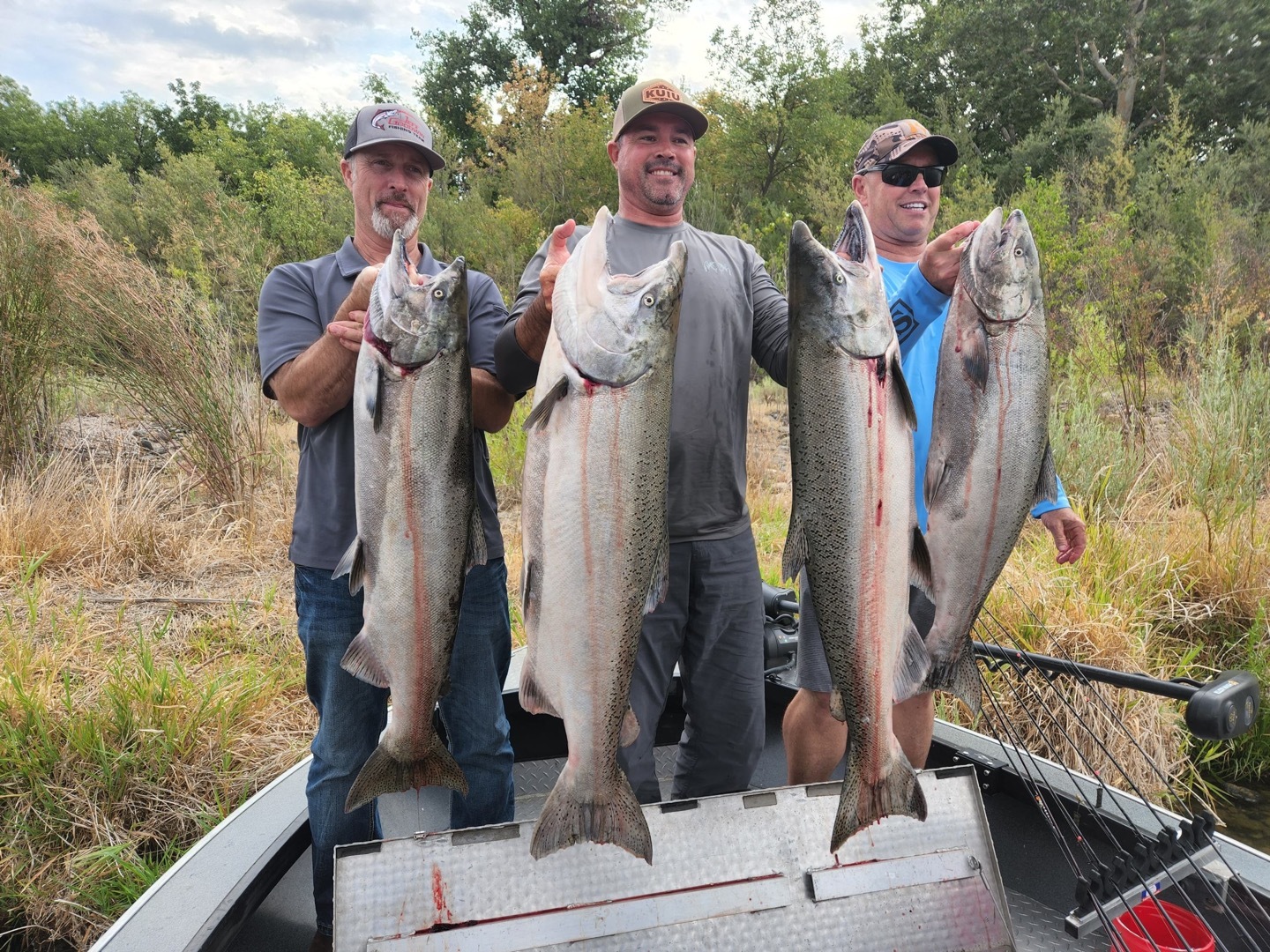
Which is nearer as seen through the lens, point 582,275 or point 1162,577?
point 582,275

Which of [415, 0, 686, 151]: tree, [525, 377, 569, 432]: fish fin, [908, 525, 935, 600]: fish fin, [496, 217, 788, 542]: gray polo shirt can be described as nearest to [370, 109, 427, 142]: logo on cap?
[496, 217, 788, 542]: gray polo shirt

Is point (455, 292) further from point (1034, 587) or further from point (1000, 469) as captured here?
point (1034, 587)

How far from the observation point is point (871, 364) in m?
1.90

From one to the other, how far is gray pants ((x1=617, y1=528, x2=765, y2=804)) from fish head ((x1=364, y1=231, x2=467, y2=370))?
1.14 m

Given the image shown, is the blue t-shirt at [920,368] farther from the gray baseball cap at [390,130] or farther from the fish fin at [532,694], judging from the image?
the gray baseball cap at [390,130]

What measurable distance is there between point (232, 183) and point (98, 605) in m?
35.4

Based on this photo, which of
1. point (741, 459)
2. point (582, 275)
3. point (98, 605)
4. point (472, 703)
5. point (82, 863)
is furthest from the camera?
point (98, 605)

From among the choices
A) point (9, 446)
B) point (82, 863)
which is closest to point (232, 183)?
point (9, 446)

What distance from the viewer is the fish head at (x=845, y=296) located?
1882mm

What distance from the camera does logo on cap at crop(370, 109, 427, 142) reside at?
2531mm

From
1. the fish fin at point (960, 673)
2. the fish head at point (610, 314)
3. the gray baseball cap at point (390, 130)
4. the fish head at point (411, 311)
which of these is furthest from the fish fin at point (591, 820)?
the gray baseball cap at point (390, 130)

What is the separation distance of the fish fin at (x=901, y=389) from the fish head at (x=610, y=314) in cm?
53

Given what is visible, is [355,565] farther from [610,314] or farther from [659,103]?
[659,103]

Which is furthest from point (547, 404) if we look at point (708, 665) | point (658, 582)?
point (708, 665)
